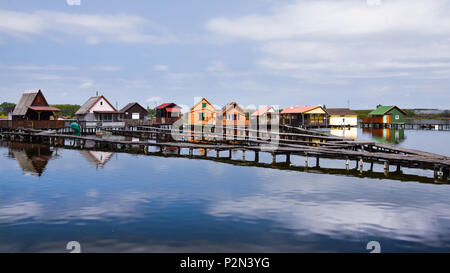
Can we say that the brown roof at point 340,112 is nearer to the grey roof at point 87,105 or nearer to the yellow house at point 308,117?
the yellow house at point 308,117

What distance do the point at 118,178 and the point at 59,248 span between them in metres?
11.7

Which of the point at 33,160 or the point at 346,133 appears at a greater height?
the point at 346,133

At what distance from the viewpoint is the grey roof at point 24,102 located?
62.5 metres

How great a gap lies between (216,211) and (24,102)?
62.4 m

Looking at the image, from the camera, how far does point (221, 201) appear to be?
17.5 meters

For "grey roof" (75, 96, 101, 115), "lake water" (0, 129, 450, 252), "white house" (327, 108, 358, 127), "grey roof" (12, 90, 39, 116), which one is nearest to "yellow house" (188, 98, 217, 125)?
"grey roof" (75, 96, 101, 115)

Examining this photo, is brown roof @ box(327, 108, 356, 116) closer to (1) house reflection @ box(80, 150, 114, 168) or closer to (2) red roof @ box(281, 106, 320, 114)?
(2) red roof @ box(281, 106, 320, 114)

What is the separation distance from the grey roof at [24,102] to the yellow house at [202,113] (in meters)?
32.6

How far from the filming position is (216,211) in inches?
618

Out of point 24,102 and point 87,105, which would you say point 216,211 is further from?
point 87,105

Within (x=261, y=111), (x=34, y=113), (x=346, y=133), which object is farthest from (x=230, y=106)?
(x=34, y=113)

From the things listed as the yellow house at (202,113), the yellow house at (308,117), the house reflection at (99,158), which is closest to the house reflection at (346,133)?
the yellow house at (308,117)
